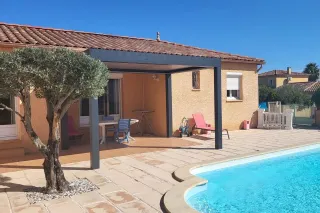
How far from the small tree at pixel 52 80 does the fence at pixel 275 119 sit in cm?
1459

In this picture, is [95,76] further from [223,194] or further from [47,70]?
[223,194]

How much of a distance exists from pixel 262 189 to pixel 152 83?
9503 millimetres

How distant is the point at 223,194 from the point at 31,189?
487 cm

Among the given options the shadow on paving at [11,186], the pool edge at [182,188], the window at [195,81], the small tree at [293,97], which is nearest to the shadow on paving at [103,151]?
the shadow on paving at [11,186]

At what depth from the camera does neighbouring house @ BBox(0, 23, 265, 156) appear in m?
10.2

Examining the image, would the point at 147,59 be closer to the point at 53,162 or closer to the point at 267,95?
the point at 53,162

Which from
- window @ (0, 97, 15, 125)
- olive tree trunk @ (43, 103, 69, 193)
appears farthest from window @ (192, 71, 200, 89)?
olive tree trunk @ (43, 103, 69, 193)

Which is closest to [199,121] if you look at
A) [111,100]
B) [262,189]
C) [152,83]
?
[152,83]

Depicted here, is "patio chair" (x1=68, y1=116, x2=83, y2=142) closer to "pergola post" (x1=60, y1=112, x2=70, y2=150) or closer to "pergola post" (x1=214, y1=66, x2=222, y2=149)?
"pergola post" (x1=60, y1=112, x2=70, y2=150)

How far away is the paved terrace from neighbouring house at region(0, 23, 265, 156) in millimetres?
2351

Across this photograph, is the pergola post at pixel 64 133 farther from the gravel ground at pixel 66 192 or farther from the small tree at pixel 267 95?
the small tree at pixel 267 95

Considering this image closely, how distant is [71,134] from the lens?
12281mm

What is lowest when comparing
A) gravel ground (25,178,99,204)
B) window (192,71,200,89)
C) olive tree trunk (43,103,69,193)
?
gravel ground (25,178,99,204)

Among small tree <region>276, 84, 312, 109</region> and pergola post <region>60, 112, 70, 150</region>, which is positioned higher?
small tree <region>276, 84, 312, 109</region>
